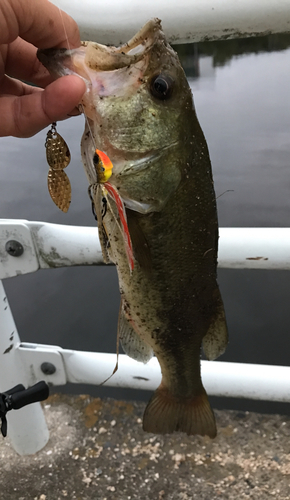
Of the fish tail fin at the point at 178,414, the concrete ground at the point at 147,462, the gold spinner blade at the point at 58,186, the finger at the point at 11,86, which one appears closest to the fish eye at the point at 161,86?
the gold spinner blade at the point at 58,186

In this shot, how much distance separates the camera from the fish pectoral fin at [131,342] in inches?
51.6

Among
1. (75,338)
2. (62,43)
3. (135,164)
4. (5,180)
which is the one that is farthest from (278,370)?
(5,180)

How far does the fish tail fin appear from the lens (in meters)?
1.45

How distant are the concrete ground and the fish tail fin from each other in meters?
0.92

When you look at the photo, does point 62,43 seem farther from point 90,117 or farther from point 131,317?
point 131,317

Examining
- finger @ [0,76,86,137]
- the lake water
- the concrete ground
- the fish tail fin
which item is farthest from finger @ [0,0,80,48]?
the concrete ground

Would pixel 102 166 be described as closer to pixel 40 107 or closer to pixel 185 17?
pixel 40 107

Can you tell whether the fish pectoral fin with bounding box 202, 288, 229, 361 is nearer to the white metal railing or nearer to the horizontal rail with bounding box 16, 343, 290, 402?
the white metal railing

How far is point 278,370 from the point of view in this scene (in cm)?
195

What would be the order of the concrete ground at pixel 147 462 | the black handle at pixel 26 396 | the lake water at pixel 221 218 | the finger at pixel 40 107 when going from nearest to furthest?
the finger at pixel 40 107 → the black handle at pixel 26 396 → the concrete ground at pixel 147 462 → the lake water at pixel 221 218

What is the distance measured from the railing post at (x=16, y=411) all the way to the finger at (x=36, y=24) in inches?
50.7

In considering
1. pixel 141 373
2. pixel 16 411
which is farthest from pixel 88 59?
pixel 16 411

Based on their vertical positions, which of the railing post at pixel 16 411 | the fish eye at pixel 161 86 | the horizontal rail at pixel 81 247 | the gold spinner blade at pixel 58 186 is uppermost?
the fish eye at pixel 161 86

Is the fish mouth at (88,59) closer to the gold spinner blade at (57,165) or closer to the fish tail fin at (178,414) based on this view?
the gold spinner blade at (57,165)
